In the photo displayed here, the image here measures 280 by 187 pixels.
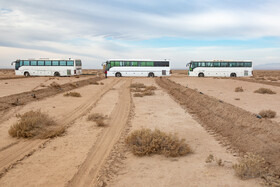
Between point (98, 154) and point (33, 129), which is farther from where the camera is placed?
point (33, 129)

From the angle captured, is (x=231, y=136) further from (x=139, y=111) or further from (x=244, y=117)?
(x=139, y=111)

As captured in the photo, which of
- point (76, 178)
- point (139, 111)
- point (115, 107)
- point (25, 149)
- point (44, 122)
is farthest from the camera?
point (115, 107)

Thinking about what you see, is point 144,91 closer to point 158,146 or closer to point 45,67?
point 158,146

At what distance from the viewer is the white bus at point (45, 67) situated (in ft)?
137

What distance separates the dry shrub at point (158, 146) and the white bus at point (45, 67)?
3835 cm

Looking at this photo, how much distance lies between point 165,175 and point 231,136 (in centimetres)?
354

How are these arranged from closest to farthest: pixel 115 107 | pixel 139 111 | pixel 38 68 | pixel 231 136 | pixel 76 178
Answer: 1. pixel 76 178
2. pixel 231 136
3. pixel 139 111
4. pixel 115 107
5. pixel 38 68

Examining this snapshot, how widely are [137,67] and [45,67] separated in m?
16.2

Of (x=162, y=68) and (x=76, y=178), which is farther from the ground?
(x=162, y=68)

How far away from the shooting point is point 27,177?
486cm

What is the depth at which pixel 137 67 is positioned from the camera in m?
43.3

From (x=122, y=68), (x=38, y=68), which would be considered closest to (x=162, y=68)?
(x=122, y=68)

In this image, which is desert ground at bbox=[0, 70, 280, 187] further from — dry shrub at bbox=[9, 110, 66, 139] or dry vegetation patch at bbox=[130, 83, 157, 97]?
dry vegetation patch at bbox=[130, 83, 157, 97]

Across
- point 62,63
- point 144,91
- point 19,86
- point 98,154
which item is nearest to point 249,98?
point 144,91
